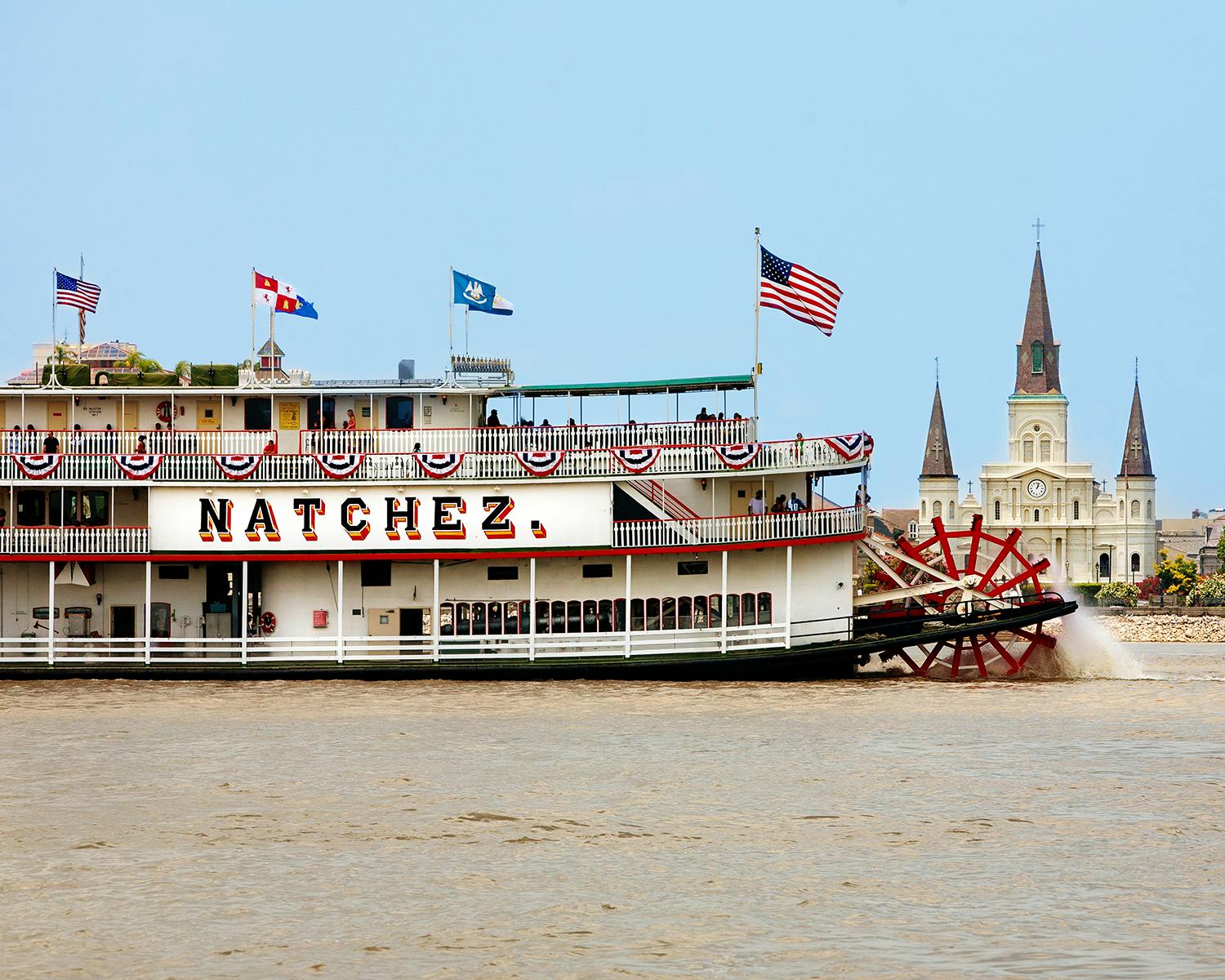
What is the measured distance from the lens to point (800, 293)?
35344 millimetres

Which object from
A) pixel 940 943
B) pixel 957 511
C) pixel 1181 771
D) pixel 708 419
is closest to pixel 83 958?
pixel 940 943

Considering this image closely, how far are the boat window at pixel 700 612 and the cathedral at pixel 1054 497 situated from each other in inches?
5156

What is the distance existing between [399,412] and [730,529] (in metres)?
7.82

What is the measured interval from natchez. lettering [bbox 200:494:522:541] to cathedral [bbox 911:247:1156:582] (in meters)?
132

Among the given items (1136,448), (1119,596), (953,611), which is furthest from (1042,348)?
(953,611)

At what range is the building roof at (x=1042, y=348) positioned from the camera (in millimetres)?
182625

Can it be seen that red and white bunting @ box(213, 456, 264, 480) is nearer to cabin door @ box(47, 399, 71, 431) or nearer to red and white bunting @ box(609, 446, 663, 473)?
cabin door @ box(47, 399, 71, 431)

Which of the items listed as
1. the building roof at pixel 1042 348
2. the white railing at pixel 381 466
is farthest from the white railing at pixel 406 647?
the building roof at pixel 1042 348

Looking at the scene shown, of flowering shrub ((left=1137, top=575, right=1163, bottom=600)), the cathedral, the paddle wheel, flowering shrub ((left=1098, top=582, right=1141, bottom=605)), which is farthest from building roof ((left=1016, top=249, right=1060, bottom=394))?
the paddle wheel

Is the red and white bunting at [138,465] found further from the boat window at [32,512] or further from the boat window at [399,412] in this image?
the boat window at [399,412]

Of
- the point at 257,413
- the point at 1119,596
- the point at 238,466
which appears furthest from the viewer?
the point at 1119,596

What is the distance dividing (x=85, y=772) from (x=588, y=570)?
44.2 ft

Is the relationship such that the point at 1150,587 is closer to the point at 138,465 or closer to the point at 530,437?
the point at 530,437

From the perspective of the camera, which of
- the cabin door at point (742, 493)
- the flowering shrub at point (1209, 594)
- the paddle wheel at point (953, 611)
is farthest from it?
the flowering shrub at point (1209, 594)
